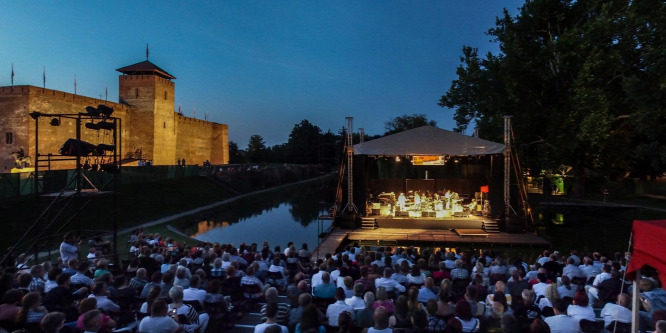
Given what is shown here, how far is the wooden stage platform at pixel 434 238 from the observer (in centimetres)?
1491

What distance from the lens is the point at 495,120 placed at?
24.4m

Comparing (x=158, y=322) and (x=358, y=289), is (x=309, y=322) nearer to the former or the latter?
(x=358, y=289)

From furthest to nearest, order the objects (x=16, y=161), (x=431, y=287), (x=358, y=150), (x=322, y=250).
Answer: (x=16, y=161)
(x=358, y=150)
(x=322, y=250)
(x=431, y=287)

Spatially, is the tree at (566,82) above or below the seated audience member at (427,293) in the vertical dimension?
above

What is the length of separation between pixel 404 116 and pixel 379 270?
2956 inches

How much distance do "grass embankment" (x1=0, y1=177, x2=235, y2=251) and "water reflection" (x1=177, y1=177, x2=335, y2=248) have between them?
1905 mm

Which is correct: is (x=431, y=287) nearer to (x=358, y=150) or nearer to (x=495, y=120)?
(x=358, y=150)

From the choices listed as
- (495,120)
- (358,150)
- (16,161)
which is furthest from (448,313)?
(16,161)

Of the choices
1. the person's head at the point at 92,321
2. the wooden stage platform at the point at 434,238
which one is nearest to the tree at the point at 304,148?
the wooden stage platform at the point at 434,238

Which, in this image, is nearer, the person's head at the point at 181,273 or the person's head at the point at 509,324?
the person's head at the point at 509,324

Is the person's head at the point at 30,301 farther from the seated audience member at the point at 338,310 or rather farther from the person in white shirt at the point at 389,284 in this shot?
the person in white shirt at the point at 389,284

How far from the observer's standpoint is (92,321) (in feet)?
12.1

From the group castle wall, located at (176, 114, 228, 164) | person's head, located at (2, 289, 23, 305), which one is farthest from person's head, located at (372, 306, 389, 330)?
castle wall, located at (176, 114, 228, 164)

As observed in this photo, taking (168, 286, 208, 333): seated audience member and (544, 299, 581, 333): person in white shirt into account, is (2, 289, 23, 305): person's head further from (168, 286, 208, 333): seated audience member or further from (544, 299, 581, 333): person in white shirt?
(544, 299, 581, 333): person in white shirt
